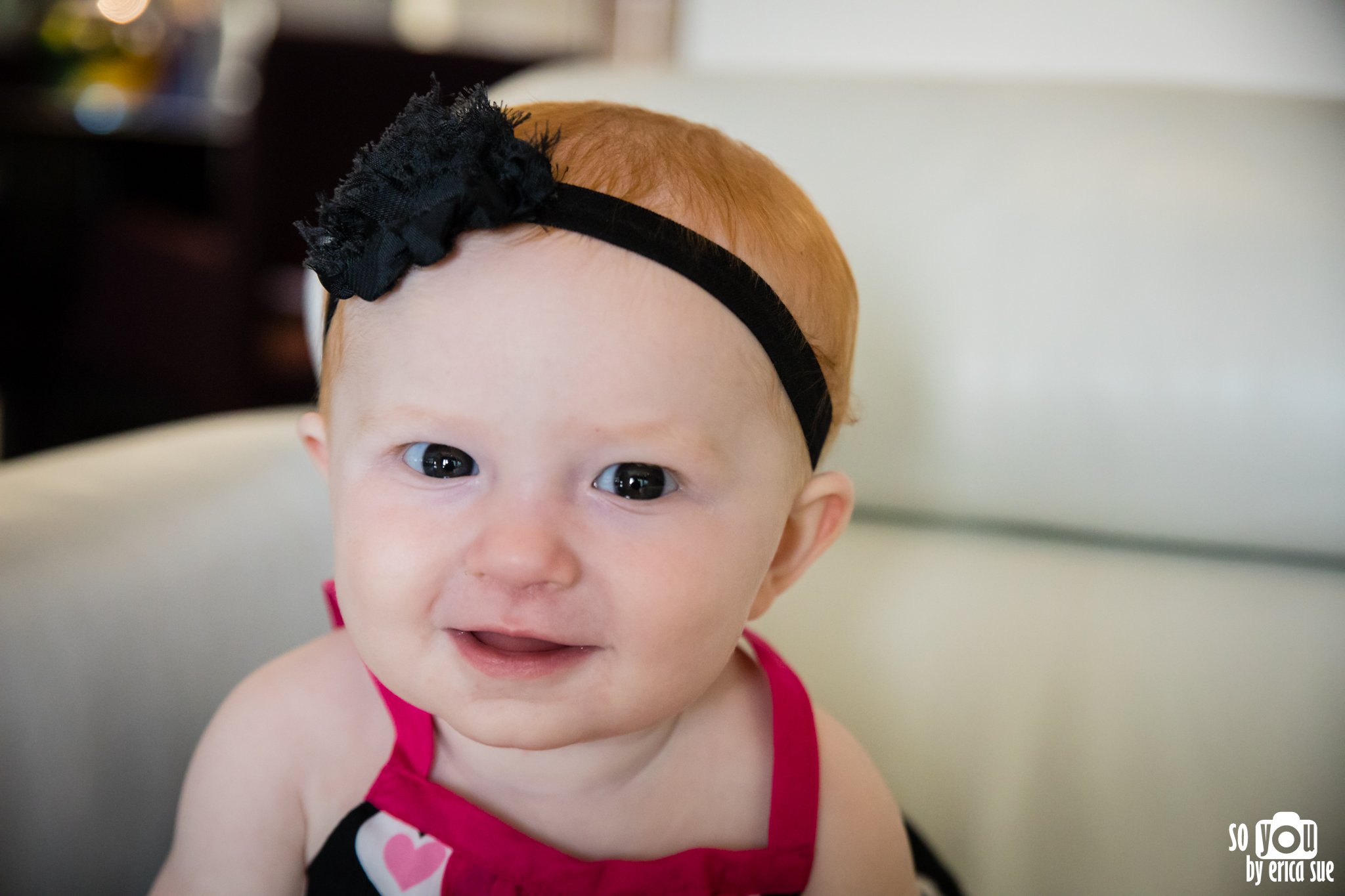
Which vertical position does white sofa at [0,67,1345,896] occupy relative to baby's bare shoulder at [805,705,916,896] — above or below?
above

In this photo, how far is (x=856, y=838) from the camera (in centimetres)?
65

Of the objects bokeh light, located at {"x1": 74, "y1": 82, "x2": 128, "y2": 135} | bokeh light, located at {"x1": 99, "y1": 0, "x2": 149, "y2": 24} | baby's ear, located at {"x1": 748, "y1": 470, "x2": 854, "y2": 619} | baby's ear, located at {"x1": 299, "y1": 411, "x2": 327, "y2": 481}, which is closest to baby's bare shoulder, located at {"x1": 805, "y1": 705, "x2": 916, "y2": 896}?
baby's ear, located at {"x1": 748, "y1": 470, "x2": 854, "y2": 619}

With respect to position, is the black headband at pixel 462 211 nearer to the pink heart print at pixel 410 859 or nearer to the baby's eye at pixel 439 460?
the baby's eye at pixel 439 460

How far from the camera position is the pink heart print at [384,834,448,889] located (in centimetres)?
61

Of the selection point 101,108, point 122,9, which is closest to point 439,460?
point 101,108

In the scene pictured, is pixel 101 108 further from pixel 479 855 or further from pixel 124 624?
pixel 479 855

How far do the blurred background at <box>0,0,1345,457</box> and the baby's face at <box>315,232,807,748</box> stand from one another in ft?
2.09

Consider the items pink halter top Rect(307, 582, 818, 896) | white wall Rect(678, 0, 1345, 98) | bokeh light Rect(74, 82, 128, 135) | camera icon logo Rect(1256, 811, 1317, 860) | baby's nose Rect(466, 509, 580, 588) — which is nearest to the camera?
baby's nose Rect(466, 509, 580, 588)

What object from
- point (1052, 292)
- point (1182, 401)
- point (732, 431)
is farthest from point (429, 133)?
point (1182, 401)

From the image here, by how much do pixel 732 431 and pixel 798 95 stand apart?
57cm

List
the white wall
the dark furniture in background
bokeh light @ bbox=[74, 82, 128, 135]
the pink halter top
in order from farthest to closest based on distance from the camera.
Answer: bokeh light @ bbox=[74, 82, 128, 135], the dark furniture in background, the white wall, the pink halter top

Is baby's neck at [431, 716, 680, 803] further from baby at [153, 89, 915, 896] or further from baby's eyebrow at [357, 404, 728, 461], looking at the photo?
baby's eyebrow at [357, 404, 728, 461]

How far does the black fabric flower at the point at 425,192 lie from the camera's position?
0.50 meters

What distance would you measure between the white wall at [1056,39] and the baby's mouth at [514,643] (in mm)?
817
